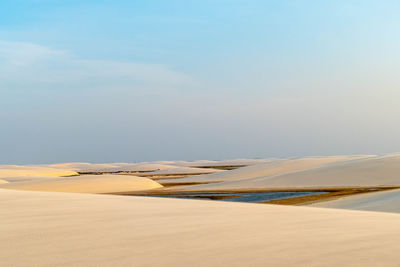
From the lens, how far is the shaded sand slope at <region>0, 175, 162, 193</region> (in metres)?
39.3

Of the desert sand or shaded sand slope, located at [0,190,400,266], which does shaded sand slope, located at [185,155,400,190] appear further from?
shaded sand slope, located at [0,190,400,266]

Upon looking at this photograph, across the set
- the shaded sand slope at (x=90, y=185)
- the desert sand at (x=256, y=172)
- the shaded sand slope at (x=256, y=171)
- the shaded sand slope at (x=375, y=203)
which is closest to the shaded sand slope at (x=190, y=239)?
the shaded sand slope at (x=375, y=203)

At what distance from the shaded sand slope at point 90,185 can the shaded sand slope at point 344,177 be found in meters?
7.18

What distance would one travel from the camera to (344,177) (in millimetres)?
38375

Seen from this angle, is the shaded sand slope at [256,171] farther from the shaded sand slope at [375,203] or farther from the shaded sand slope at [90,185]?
the shaded sand slope at [375,203]

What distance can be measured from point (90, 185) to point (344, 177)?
71.0 feet

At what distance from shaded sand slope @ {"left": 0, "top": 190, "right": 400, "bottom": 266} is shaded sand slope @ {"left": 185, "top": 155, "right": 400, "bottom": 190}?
97.9 feet

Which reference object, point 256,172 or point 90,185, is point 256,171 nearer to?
point 256,172

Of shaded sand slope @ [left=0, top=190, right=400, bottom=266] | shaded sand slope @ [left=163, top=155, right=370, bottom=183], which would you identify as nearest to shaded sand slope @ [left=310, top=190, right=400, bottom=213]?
shaded sand slope @ [left=0, top=190, right=400, bottom=266]

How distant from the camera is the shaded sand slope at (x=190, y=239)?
4105 millimetres

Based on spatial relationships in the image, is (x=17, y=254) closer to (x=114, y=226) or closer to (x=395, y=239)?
(x=114, y=226)

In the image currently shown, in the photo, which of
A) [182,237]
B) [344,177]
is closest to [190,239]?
[182,237]

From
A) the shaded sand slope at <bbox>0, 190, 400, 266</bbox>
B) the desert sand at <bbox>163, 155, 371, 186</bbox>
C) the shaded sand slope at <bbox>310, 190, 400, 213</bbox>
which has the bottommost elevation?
the shaded sand slope at <bbox>310, 190, 400, 213</bbox>

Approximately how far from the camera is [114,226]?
6.07m
